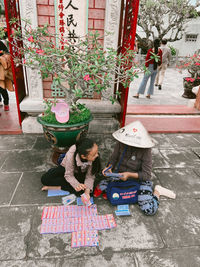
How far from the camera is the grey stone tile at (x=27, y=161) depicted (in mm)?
3574

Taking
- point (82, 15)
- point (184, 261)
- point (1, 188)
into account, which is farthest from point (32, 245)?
point (82, 15)

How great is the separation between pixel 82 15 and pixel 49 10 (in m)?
0.63

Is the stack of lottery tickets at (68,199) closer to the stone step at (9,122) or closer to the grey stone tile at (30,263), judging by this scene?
the grey stone tile at (30,263)

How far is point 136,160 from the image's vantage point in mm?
2902

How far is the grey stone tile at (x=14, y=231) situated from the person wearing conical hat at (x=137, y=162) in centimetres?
97

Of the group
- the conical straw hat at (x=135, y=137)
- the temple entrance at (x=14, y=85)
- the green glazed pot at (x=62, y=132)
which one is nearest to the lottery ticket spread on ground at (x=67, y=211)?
the conical straw hat at (x=135, y=137)

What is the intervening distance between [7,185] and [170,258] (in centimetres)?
237

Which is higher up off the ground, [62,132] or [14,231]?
[62,132]

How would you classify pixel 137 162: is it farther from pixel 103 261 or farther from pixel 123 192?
pixel 103 261

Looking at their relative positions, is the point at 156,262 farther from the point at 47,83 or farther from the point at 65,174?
the point at 47,83

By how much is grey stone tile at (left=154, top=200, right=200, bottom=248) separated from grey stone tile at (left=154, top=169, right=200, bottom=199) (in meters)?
0.15

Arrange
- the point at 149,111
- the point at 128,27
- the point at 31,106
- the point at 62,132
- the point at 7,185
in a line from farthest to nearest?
the point at 149,111 → the point at 31,106 → the point at 128,27 → the point at 62,132 → the point at 7,185

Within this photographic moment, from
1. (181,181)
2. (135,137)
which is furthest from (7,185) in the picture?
(181,181)

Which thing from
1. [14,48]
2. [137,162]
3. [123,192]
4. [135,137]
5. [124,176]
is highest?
[14,48]
